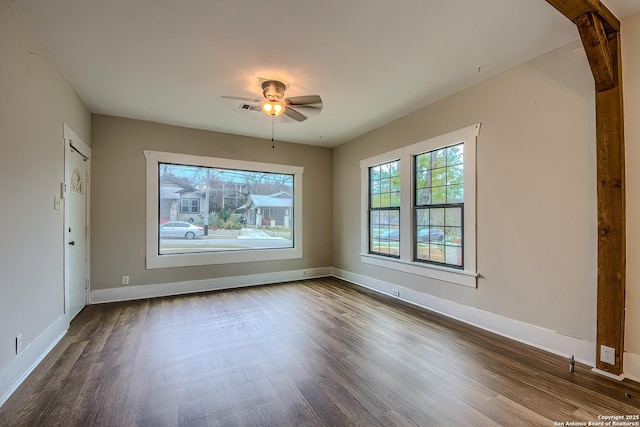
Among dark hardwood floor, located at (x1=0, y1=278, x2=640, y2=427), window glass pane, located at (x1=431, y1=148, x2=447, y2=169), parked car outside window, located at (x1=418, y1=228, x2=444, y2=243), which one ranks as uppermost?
window glass pane, located at (x1=431, y1=148, x2=447, y2=169)

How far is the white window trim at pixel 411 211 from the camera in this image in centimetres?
343

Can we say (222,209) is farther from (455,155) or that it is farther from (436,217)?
(455,155)

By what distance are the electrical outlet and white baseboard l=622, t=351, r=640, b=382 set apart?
0.09m

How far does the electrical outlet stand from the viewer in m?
2.29

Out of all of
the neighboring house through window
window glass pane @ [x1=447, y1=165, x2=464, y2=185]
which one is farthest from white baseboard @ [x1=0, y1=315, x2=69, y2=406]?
window glass pane @ [x1=447, y1=165, x2=464, y2=185]

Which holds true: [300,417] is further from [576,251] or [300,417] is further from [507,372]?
[576,251]

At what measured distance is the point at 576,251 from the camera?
260 centimetres

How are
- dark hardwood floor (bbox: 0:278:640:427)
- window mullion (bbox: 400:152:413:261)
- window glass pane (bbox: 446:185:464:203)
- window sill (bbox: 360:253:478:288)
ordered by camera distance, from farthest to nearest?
window mullion (bbox: 400:152:413:261) < window glass pane (bbox: 446:185:464:203) < window sill (bbox: 360:253:478:288) < dark hardwood floor (bbox: 0:278:640:427)

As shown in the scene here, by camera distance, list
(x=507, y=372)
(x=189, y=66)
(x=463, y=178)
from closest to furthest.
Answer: (x=507, y=372)
(x=189, y=66)
(x=463, y=178)

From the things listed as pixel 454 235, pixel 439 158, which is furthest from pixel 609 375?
pixel 439 158

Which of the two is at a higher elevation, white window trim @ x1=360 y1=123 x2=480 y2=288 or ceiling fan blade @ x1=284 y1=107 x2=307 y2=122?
ceiling fan blade @ x1=284 y1=107 x2=307 y2=122

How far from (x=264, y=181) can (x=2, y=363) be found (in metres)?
4.20

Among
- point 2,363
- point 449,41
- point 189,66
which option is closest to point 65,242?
point 2,363

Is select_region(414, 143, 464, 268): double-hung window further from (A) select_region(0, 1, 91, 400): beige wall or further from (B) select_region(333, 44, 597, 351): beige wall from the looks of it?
(A) select_region(0, 1, 91, 400): beige wall
